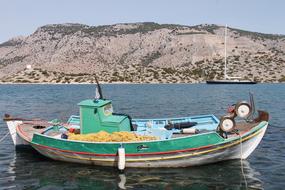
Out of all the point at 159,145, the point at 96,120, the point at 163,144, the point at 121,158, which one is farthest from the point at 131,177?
the point at 96,120

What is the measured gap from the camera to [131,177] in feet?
62.0

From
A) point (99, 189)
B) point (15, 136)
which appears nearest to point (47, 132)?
point (15, 136)

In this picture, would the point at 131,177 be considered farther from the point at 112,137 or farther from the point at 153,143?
the point at 112,137

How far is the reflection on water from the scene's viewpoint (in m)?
17.8

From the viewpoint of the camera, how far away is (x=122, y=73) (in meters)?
167

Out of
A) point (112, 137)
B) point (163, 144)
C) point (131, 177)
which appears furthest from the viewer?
point (112, 137)

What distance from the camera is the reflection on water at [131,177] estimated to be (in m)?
17.8

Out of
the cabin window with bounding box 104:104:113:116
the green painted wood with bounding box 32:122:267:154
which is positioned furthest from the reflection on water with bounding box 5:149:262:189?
the cabin window with bounding box 104:104:113:116

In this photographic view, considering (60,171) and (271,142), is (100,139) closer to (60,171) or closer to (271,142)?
(60,171)

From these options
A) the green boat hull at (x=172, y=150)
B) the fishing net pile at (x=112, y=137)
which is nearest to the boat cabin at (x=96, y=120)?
the fishing net pile at (x=112, y=137)

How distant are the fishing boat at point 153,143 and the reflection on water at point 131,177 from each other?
0.49 metres

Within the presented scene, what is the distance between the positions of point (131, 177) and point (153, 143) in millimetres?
2145

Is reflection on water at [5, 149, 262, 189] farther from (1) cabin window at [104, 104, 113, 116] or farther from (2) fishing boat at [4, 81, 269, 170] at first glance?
(1) cabin window at [104, 104, 113, 116]

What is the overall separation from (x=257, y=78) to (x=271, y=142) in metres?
137
